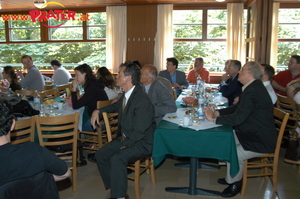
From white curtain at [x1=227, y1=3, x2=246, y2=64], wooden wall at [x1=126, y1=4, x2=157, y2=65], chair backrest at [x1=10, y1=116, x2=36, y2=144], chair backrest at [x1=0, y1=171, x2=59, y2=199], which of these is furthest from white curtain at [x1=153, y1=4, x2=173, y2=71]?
chair backrest at [x1=0, y1=171, x2=59, y2=199]

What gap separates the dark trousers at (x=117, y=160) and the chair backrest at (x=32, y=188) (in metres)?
1.33

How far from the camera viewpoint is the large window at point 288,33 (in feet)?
31.3

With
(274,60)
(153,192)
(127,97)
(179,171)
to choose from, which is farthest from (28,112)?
(274,60)

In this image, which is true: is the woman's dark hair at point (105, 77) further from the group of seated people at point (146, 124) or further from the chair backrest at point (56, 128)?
the chair backrest at point (56, 128)

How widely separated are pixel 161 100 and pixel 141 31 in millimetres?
6422

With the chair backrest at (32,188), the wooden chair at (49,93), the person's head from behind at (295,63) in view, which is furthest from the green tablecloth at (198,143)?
the person's head from behind at (295,63)

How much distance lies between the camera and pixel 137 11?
9812mm

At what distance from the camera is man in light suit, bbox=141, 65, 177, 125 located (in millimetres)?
3711

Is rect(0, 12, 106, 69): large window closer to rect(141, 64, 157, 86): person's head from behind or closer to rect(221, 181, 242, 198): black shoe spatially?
rect(141, 64, 157, 86): person's head from behind

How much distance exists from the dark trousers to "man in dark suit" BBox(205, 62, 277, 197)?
804 mm

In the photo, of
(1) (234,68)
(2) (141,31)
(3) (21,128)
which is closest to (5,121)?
(3) (21,128)

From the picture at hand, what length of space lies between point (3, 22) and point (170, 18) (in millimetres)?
6290

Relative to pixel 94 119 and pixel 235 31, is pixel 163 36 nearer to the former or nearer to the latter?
pixel 235 31

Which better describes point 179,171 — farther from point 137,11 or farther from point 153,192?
point 137,11
